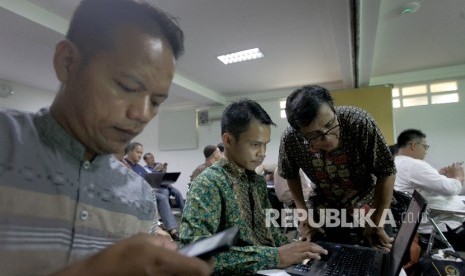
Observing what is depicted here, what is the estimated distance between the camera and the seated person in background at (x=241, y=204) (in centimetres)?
94

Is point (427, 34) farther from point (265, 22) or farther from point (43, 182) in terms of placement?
point (43, 182)

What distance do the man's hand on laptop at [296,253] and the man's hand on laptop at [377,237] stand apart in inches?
19.8

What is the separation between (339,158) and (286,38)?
2715 millimetres

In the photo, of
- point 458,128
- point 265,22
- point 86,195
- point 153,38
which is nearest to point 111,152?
point 86,195

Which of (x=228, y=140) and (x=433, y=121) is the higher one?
(x=433, y=121)

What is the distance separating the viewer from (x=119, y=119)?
0.54m

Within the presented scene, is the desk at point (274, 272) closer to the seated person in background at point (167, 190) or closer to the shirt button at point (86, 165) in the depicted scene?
the shirt button at point (86, 165)

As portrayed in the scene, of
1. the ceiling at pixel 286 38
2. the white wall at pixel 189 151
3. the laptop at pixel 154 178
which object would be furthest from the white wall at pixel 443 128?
the laptop at pixel 154 178

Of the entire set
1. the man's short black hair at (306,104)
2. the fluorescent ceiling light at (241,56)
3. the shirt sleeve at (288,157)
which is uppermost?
the fluorescent ceiling light at (241,56)

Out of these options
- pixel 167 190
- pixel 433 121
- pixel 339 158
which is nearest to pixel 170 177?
pixel 167 190

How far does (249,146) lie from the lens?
122cm

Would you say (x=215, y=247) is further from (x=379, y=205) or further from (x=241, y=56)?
(x=241, y=56)

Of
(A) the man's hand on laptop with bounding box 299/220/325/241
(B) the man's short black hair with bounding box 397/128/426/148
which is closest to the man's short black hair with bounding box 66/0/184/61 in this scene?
(A) the man's hand on laptop with bounding box 299/220/325/241

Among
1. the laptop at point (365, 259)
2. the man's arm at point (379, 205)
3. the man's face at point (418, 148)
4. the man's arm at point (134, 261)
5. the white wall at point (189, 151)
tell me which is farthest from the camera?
the white wall at point (189, 151)
